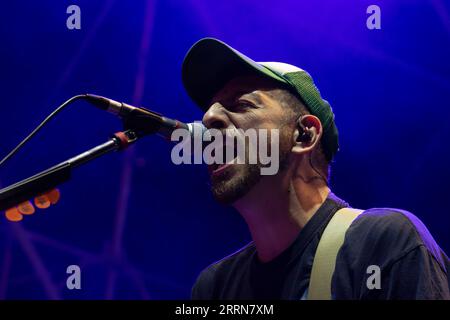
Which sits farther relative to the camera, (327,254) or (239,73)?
(239,73)

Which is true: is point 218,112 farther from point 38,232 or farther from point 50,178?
point 38,232

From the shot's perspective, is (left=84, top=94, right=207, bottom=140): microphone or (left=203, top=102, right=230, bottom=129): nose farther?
(left=203, top=102, right=230, bottom=129): nose

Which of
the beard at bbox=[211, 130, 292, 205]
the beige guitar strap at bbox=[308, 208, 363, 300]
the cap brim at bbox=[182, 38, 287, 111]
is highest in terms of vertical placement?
the cap brim at bbox=[182, 38, 287, 111]

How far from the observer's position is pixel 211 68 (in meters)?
2.15

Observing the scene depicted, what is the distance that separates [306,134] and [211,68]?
453 millimetres

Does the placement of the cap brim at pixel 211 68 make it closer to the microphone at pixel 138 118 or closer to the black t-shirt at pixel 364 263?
the microphone at pixel 138 118

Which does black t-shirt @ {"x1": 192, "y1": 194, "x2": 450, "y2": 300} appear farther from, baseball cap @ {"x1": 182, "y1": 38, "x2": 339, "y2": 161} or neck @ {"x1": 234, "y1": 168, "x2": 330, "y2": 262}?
baseball cap @ {"x1": 182, "y1": 38, "x2": 339, "y2": 161}

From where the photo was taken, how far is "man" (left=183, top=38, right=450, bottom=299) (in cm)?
162

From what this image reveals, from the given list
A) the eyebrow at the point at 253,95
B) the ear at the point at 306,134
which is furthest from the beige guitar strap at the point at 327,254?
the eyebrow at the point at 253,95

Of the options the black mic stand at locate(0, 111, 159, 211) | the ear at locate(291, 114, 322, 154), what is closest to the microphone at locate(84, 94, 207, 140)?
the black mic stand at locate(0, 111, 159, 211)

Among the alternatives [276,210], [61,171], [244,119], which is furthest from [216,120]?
[61,171]

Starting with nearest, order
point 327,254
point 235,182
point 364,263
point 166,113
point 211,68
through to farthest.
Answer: point 364,263 → point 327,254 → point 235,182 → point 211,68 → point 166,113

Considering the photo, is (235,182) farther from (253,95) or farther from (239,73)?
(239,73)

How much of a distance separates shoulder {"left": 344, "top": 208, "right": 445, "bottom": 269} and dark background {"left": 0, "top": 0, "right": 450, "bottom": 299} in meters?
1.07
